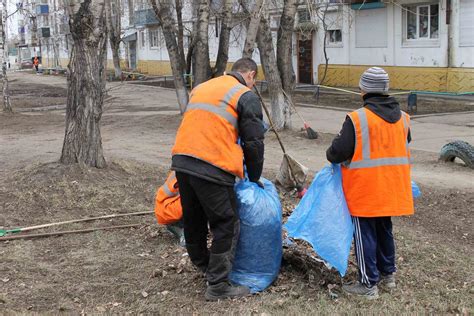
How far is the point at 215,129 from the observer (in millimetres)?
3938

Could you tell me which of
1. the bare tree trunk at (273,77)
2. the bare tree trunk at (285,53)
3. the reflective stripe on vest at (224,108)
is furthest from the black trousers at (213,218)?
the bare tree trunk at (285,53)

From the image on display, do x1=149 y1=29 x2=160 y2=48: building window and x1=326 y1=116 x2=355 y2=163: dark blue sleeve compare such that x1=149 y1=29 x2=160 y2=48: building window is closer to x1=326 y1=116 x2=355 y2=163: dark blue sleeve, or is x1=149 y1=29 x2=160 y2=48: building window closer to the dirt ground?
the dirt ground

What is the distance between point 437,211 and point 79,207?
381 cm

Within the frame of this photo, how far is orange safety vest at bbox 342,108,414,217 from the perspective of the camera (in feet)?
12.9

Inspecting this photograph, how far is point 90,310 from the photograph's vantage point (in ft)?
13.6

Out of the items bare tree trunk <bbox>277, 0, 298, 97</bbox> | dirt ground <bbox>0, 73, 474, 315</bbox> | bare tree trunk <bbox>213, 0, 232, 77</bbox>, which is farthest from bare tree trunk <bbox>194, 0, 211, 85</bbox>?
dirt ground <bbox>0, 73, 474, 315</bbox>

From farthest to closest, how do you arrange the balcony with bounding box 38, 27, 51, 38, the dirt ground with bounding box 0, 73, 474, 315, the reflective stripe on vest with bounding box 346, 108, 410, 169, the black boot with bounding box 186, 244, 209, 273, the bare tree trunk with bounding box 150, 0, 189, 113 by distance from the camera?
the balcony with bounding box 38, 27, 51, 38 < the bare tree trunk with bounding box 150, 0, 189, 113 < the black boot with bounding box 186, 244, 209, 273 < the dirt ground with bounding box 0, 73, 474, 315 < the reflective stripe on vest with bounding box 346, 108, 410, 169

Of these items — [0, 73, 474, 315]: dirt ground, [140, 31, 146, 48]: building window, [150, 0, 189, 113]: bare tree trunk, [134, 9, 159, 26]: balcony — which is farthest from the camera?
[140, 31, 146, 48]: building window

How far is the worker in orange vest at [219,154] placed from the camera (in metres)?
3.94

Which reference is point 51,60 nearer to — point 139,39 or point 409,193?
point 139,39

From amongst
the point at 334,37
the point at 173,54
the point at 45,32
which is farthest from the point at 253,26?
the point at 45,32

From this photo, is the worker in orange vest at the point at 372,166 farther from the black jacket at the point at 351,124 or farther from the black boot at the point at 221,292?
the black boot at the point at 221,292

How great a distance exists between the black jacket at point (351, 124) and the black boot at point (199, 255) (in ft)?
3.63

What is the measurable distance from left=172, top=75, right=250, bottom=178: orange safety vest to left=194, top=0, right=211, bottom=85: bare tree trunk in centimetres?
978
